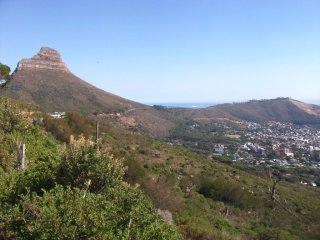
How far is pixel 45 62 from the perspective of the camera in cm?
11219

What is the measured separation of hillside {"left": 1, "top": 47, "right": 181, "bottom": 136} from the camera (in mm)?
81562

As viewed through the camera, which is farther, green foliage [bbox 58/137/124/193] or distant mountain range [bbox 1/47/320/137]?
distant mountain range [bbox 1/47/320/137]

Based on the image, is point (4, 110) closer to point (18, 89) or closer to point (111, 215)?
point (111, 215)

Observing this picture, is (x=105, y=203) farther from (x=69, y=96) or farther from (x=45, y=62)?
(x=45, y=62)

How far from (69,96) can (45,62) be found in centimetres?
2671

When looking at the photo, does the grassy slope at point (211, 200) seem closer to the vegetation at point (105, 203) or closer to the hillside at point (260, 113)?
the vegetation at point (105, 203)

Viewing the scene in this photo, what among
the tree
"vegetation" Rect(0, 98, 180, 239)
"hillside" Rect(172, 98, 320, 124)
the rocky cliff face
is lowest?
"hillside" Rect(172, 98, 320, 124)

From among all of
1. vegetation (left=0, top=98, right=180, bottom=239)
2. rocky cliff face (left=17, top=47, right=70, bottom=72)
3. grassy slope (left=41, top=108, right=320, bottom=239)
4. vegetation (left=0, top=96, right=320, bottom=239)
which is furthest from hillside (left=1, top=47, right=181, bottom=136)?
vegetation (left=0, top=98, right=180, bottom=239)

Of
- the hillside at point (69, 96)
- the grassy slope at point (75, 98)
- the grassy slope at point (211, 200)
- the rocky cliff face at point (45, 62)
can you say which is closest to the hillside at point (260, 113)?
the hillside at point (69, 96)

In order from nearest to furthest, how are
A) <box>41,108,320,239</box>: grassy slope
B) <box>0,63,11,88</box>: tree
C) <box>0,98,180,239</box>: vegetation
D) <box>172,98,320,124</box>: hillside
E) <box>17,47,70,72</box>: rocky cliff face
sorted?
<box>0,98,180,239</box>: vegetation < <box>41,108,320,239</box>: grassy slope < <box>0,63,11,88</box>: tree < <box>17,47,70,72</box>: rocky cliff face < <box>172,98,320,124</box>: hillside

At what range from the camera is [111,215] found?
8.86 metres

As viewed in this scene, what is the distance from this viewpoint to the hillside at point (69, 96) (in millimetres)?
81562

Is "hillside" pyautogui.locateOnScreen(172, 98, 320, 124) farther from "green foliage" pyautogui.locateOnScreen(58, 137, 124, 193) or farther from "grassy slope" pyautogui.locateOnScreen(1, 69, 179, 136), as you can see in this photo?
"green foliage" pyautogui.locateOnScreen(58, 137, 124, 193)

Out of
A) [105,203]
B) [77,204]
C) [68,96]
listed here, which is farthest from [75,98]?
[77,204]
